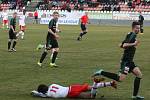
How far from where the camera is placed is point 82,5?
68.1 meters

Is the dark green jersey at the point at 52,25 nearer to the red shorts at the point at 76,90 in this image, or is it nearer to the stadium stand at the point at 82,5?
the red shorts at the point at 76,90

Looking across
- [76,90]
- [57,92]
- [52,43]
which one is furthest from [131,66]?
[52,43]

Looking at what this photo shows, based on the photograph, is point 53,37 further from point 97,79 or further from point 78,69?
point 97,79

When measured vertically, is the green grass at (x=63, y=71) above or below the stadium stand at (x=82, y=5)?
above

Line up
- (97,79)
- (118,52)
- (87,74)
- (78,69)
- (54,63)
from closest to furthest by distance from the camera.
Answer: (97,79), (87,74), (78,69), (54,63), (118,52)

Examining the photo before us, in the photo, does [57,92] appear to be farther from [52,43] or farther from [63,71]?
[52,43]

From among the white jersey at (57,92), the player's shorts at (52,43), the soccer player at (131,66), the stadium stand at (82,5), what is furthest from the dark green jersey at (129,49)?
the stadium stand at (82,5)

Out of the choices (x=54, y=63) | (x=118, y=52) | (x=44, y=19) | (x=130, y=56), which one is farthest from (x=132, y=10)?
(x=130, y=56)

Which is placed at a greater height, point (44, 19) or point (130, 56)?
point (130, 56)

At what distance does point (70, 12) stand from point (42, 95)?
49.9m

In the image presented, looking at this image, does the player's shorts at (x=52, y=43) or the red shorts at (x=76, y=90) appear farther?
the player's shorts at (x=52, y=43)

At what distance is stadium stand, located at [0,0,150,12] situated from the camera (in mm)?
64219

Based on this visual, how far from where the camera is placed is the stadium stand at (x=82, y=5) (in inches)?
2528

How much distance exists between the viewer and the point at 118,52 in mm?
25281
